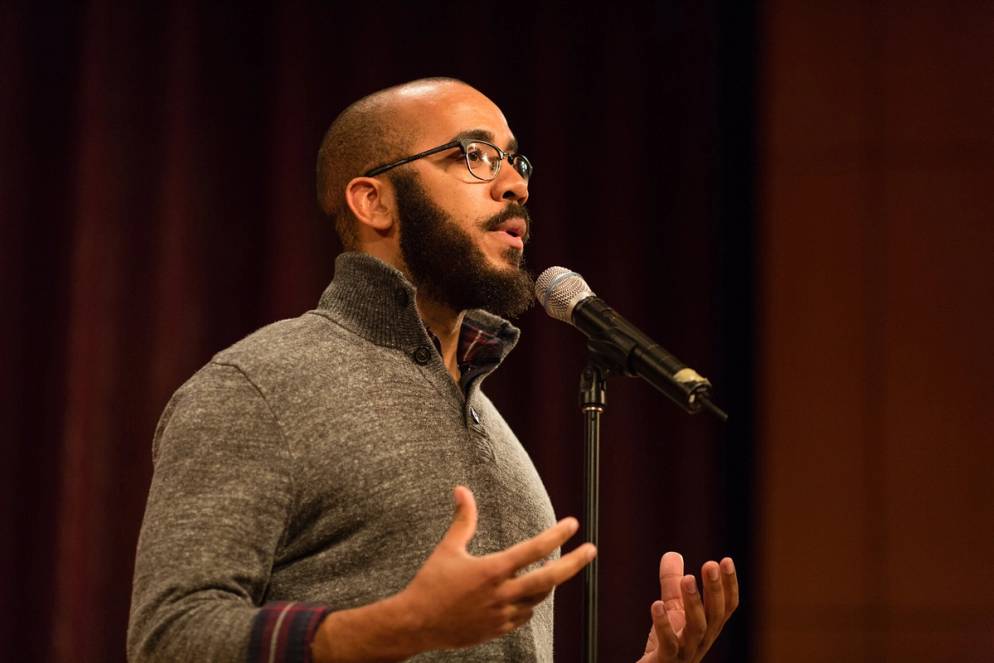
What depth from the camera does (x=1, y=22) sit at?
2.56 metres

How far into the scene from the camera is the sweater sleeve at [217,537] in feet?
3.55

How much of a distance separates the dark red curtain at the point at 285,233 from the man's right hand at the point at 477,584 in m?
1.58

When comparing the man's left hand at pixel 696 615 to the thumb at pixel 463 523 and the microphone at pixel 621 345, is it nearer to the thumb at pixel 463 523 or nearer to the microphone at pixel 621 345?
the microphone at pixel 621 345

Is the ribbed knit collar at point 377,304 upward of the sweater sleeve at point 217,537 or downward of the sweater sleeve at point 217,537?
upward

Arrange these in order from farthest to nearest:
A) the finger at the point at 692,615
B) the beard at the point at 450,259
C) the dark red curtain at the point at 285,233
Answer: the dark red curtain at the point at 285,233 < the beard at the point at 450,259 < the finger at the point at 692,615

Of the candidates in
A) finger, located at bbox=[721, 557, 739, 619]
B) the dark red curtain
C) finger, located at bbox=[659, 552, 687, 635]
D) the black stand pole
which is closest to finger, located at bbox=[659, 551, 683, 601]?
finger, located at bbox=[659, 552, 687, 635]

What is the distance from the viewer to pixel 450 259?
5.17 feet

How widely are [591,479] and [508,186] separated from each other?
0.54 meters

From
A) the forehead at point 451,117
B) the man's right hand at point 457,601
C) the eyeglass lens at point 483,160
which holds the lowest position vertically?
the man's right hand at point 457,601

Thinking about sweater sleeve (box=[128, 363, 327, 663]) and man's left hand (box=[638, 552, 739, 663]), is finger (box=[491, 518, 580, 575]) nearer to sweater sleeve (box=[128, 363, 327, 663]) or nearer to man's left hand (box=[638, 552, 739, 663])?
sweater sleeve (box=[128, 363, 327, 663])

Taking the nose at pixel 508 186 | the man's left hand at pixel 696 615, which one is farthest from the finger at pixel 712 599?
the nose at pixel 508 186

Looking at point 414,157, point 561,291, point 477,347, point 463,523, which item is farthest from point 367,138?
point 463,523

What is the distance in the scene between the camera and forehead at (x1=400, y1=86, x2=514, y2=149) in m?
1.64

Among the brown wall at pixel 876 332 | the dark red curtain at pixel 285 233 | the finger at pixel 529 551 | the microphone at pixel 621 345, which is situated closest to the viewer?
the finger at pixel 529 551
